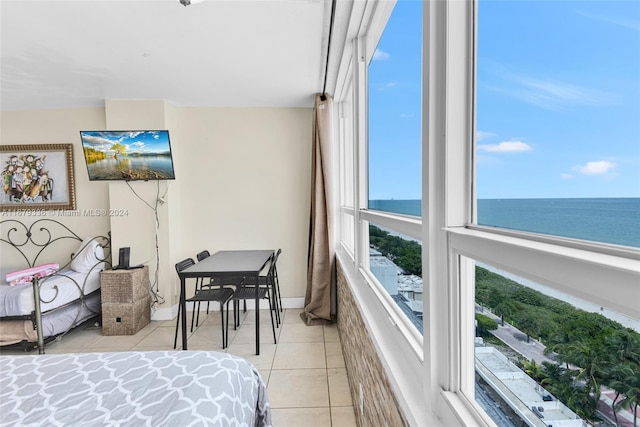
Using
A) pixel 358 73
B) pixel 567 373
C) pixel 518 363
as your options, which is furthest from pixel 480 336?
pixel 358 73

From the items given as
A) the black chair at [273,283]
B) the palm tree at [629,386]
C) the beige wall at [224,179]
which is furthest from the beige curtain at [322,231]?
the palm tree at [629,386]

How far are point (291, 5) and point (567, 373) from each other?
221cm

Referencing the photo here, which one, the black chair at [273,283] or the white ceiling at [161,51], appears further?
the black chair at [273,283]

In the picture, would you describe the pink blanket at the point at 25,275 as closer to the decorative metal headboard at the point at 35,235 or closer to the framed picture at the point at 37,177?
the decorative metal headboard at the point at 35,235

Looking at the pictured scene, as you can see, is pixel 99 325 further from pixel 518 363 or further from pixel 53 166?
pixel 518 363

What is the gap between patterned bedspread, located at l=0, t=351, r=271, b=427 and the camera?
96 cm

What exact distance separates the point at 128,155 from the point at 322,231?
2.40 meters

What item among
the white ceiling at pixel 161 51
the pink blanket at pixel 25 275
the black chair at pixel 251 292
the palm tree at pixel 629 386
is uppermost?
the white ceiling at pixel 161 51

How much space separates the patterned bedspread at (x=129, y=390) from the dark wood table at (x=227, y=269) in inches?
42.5

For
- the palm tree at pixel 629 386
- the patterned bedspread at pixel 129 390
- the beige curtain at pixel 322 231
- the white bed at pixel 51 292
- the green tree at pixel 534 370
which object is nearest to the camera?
the palm tree at pixel 629 386

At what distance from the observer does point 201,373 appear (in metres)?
1.20

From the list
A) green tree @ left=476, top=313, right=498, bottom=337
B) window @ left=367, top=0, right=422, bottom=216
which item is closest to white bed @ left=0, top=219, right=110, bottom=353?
window @ left=367, top=0, right=422, bottom=216

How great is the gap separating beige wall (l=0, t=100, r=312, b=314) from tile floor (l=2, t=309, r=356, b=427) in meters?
0.56

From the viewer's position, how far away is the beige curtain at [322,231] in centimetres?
321
